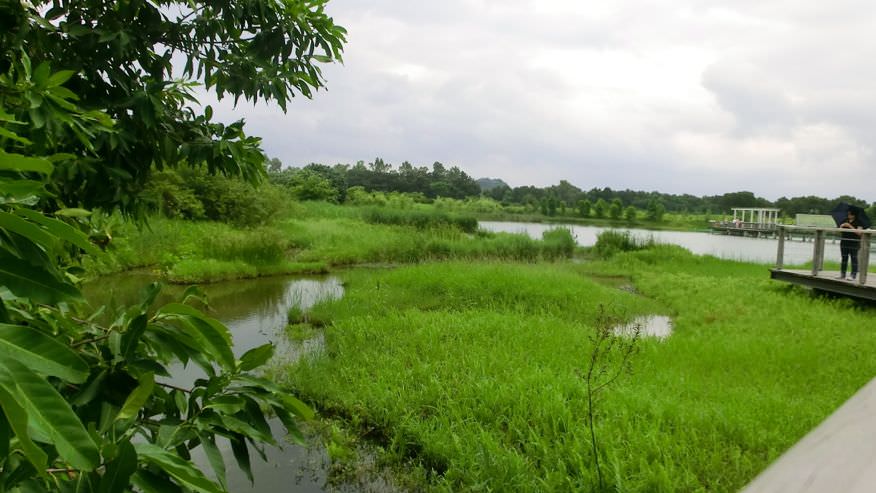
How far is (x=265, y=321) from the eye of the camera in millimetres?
7914

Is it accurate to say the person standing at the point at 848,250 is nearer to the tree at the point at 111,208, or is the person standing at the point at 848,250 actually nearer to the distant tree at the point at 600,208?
the tree at the point at 111,208

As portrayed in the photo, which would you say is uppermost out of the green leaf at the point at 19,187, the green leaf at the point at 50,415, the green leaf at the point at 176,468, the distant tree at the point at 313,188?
the distant tree at the point at 313,188

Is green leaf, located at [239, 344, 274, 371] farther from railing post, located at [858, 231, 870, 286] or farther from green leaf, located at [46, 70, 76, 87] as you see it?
railing post, located at [858, 231, 870, 286]

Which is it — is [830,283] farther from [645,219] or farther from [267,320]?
[645,219]

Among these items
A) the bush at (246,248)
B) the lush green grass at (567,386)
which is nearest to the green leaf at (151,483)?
the lush green grass at (567,386)

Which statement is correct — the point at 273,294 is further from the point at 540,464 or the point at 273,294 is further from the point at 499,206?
the point at 499,206

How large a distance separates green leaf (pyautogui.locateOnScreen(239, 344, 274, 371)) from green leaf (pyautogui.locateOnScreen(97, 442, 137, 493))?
0.43m

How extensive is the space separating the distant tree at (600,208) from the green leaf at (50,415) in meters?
49.8

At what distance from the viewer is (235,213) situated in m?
18.6

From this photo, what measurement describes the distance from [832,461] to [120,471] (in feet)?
2.69

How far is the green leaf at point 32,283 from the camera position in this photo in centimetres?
63

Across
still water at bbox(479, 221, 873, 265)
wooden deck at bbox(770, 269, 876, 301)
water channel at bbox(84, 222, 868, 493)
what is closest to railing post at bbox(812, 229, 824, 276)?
wooden deck at bbox(770, 269, 876, 301)

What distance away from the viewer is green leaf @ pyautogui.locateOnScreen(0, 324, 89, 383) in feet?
1.84

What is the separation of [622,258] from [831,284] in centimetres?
767
